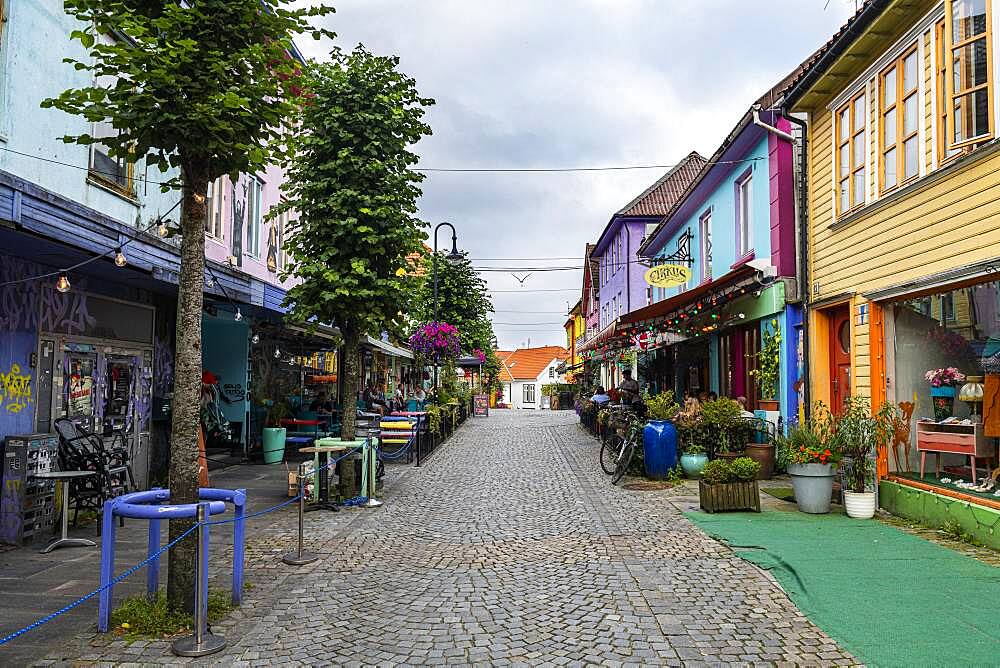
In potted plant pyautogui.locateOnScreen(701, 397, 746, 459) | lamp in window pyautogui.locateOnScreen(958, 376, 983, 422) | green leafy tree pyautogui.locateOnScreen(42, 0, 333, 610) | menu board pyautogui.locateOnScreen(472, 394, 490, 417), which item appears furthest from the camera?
menu board pyautogui.locateOnScreen(472, 394, 490, 417)

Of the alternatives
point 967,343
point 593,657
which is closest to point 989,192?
point 967,343

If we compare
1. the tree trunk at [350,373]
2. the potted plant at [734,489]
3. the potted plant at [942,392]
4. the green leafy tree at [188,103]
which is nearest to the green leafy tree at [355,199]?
the tree trunk at [350,373]

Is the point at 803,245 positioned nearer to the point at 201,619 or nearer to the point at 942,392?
the point at 942,392

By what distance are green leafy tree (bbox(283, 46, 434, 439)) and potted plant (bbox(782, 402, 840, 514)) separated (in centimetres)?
545

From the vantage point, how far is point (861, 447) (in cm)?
862

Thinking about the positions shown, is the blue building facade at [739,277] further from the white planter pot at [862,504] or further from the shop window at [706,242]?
the white planter pot at [862,504]

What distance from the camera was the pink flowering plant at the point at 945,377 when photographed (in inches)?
348

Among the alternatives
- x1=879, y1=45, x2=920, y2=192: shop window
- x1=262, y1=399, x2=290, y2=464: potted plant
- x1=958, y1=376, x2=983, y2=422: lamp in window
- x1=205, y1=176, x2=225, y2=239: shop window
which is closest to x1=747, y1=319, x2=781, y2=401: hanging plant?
x1=879, y1=45, x2=920, y2=192: shop window

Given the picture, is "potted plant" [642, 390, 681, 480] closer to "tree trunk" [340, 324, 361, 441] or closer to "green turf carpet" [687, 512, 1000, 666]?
"green turf carpet" [687, 512, 1000, 666]

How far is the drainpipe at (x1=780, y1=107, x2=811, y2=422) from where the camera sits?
11570 mm

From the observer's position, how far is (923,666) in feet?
13.8

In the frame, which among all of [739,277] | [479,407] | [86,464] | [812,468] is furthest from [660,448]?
[479,407]

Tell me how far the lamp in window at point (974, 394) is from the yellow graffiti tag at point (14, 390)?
10.3 metres

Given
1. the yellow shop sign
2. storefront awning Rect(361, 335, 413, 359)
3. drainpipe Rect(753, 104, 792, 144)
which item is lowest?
storefront awning Rect(361, 335, 413, 359)
